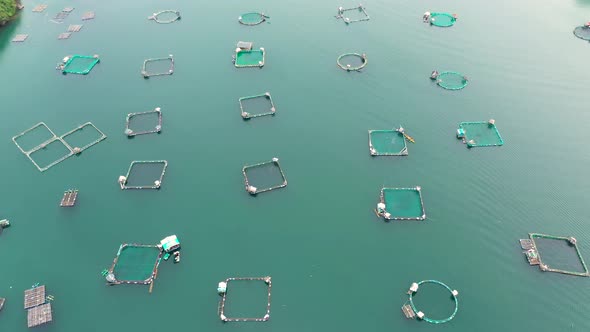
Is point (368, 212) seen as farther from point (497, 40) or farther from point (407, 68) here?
point (497, 40)

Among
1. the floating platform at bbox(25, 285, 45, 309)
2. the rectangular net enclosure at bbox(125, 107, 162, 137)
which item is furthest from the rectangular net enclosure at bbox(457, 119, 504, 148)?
the floating platform at bbox(25, 285, 45, 309)

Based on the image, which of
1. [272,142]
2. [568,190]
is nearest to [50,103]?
[272,142]

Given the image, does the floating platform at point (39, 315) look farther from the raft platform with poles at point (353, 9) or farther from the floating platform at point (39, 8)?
the floating platform at point (39, 8)

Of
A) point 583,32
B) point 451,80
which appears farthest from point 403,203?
point 583,32

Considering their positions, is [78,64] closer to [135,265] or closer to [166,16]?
[166,16]

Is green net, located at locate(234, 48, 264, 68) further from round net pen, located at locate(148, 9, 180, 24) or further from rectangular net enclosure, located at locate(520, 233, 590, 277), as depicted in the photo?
rectangular net enclosure, located at locate(520, 233, 590, 277)

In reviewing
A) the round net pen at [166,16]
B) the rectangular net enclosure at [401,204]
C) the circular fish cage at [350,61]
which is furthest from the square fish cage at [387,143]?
the round net pen at [166,16]
